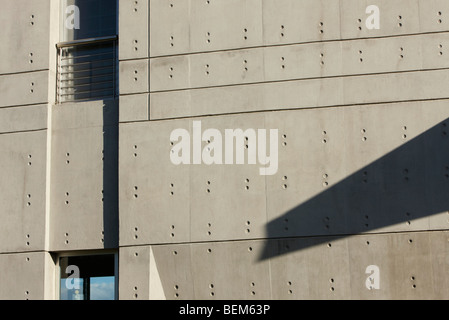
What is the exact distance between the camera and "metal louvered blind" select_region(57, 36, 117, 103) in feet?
47.8

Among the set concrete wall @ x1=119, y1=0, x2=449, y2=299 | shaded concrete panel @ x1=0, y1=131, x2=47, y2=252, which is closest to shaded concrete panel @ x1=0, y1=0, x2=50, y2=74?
shaded concrete panel @ x1=0, y1=131, x2=47, y2=252

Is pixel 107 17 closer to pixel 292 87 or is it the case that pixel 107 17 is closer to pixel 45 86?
pixel 45 86

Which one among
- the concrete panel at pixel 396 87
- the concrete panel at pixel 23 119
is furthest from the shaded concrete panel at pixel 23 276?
the concrete panel at pixel 396 87

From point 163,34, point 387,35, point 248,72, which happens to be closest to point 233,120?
point 248,72

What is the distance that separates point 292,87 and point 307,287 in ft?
10.8

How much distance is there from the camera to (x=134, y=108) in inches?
543

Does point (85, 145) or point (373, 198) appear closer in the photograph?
point (373, 198)

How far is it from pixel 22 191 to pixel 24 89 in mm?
1877

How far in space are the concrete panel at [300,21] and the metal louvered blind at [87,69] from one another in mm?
3033

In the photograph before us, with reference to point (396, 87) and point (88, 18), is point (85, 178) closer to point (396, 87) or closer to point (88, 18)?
point (88, 18)

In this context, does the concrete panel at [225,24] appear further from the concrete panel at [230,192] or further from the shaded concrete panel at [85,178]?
the shaded concrete panel at [85,178]

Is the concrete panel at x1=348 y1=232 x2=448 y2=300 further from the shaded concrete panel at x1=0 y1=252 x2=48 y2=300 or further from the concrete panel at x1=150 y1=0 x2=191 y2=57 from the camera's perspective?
the shaded concrete panel at x1=0 y1=252 x2=48 y2=300

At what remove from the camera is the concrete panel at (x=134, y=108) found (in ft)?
45.1

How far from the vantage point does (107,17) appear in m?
14.7
